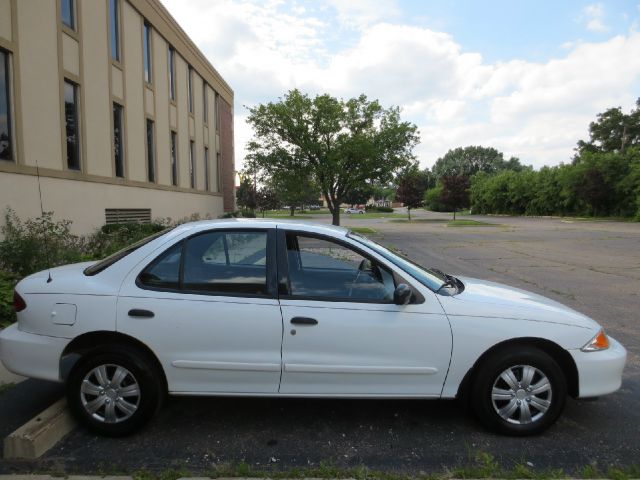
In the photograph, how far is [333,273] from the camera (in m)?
3.72

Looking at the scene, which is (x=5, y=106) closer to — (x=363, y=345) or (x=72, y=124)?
(x=72, y=124)

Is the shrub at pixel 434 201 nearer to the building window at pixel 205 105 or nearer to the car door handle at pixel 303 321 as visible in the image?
the building window at pixel 205 105

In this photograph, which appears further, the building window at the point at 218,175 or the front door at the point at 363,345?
the building window at the point at 218,175

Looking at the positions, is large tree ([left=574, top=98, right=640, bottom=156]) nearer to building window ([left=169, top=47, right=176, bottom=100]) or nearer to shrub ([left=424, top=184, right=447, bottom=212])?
shrub ([left=424, top=184, right=447, bottom=212])

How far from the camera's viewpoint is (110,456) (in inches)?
122

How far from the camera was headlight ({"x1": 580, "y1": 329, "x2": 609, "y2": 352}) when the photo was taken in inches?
133

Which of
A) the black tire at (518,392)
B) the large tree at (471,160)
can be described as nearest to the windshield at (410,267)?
the black tire at (518,392)

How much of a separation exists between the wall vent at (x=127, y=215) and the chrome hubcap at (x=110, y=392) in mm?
10806

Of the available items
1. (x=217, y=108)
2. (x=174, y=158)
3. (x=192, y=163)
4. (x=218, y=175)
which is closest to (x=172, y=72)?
(x=174, y=158)

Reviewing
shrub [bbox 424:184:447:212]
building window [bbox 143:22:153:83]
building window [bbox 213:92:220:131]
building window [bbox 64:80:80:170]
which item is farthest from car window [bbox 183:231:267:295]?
shrub [bbox 424:184:447:212]

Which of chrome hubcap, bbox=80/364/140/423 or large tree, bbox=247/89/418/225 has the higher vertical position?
large tree, bbox=247/89/418/225

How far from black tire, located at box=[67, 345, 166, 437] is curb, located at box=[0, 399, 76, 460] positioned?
120 mm

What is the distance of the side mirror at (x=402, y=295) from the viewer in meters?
3.27

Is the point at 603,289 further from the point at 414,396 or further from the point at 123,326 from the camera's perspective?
the point at 123,326
